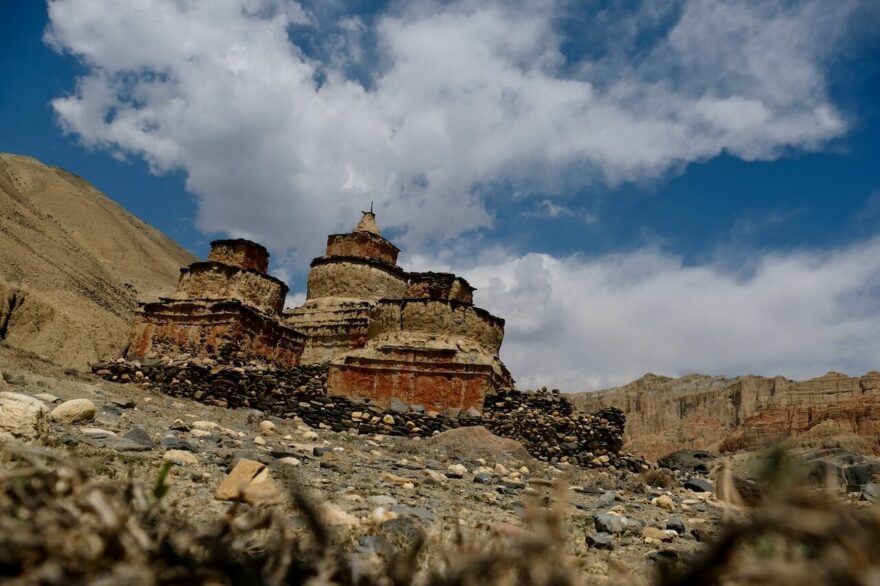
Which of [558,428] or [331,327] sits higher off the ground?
[331,327]

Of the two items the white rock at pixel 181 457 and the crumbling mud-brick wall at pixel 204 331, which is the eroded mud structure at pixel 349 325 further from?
the white rock at pixel 181 457

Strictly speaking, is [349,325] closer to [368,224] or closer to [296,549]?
[368,224]

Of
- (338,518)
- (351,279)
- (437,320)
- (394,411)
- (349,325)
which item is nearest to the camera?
(338,518)

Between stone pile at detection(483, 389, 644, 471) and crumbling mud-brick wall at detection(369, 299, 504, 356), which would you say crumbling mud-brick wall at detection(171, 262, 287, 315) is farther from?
→ stone pile at detection(483, 389, 644, 471)

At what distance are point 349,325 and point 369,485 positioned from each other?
57.8 ft

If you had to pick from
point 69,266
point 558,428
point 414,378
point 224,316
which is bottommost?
point 558,428

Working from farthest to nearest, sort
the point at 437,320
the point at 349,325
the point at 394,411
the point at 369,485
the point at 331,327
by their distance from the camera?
1. the point at 331,327
2. the point at 349,325
3. the point at 437,320
4. the point at 394,411
5. the point at 369,485

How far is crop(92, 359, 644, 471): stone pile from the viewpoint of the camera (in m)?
12.4

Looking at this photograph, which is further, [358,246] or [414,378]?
[358,246]

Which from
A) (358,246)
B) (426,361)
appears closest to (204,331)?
(426,361)

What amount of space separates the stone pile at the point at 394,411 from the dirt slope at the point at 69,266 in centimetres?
1031

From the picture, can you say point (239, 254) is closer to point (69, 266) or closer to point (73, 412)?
point (73, 412)

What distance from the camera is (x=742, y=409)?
50031 mm

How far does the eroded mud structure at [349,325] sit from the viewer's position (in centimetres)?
1504
